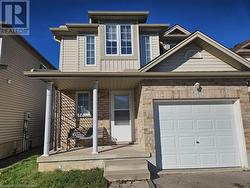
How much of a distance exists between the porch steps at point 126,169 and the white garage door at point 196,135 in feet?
3.46

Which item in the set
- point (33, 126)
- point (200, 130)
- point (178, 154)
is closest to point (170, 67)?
point (200, 130)

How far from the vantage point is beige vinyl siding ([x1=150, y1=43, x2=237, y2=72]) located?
7.84 m

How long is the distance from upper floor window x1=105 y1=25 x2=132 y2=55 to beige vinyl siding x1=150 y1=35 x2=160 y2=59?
47.7 inches

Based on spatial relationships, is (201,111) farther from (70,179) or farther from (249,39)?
(249,39)

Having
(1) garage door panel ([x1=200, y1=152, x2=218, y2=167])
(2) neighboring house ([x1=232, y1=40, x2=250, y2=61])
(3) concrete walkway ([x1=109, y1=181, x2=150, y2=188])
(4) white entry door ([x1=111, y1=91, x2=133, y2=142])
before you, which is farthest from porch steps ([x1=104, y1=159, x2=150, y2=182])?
(2) neighboring house ([x1=232, y1=40, x2=250, y2=61])

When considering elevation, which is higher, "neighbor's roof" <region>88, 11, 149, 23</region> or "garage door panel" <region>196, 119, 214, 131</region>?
"neighbor's roof" <region>88, 11, 149, 23</region>

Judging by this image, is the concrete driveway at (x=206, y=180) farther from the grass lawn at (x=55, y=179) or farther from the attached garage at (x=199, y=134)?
the grass lawn at (x=55, y=179)

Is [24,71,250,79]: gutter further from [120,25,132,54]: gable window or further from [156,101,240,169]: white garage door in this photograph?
[120,25,132,54]: gable window

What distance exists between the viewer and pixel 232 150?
739 cm

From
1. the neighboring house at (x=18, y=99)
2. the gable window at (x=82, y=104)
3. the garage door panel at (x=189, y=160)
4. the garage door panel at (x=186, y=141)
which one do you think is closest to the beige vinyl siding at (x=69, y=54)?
the gable window at (x=82, y=104)

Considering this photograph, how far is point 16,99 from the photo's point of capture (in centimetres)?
1100

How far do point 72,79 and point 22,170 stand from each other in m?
3.74

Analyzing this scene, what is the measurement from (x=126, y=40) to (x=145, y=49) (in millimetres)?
1097

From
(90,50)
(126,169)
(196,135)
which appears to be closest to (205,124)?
(196,135)
